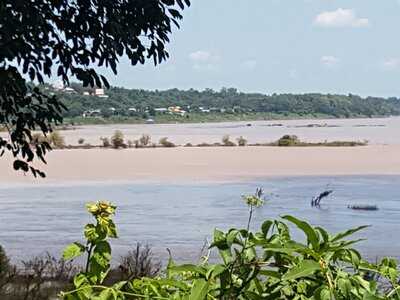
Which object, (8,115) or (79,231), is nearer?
(8,115)

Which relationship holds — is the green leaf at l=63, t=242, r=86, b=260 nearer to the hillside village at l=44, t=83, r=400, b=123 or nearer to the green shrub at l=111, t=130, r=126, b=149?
the green shrub at l=111, t=130, r=126, b=149

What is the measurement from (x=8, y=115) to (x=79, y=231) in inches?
398

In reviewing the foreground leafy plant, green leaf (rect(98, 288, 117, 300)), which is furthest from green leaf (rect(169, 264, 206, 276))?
green leaf (rect(98, 288, 117, 300))

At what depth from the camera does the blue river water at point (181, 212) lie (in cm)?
1533

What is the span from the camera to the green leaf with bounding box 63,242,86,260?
1.95 m

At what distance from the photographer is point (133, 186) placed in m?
28.4

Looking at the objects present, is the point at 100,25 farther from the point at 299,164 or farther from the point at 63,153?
the point at 63,153

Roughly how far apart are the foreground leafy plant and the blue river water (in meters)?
10.3

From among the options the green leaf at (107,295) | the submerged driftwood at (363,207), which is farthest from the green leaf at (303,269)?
the submerged driftwood at (363,207)

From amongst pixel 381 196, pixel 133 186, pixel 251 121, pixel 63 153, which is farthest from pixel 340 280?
pixel 251 121

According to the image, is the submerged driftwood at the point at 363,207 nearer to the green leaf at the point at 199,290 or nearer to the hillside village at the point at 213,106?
the green leaf at the point at 199,290

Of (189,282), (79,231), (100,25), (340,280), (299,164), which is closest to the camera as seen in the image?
(340,280)

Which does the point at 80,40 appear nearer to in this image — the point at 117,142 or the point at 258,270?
the point at 258,270

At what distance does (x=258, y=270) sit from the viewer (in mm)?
1859
